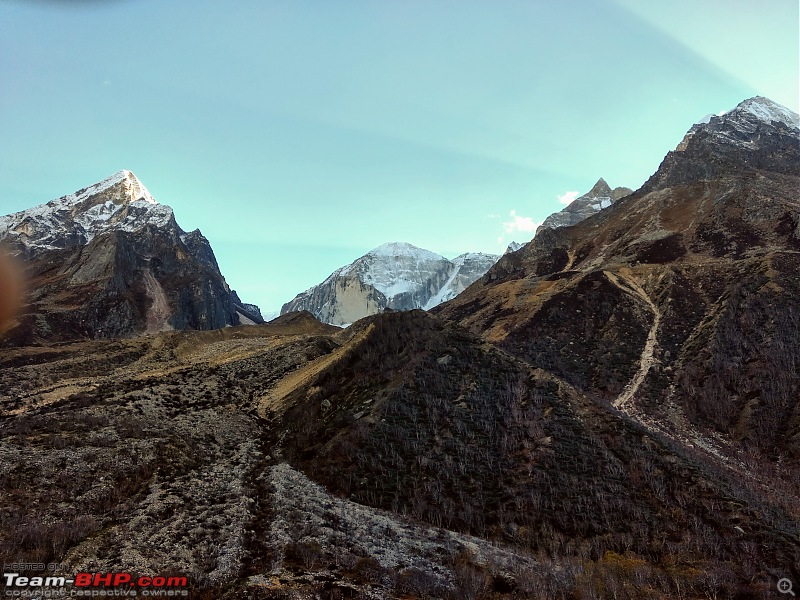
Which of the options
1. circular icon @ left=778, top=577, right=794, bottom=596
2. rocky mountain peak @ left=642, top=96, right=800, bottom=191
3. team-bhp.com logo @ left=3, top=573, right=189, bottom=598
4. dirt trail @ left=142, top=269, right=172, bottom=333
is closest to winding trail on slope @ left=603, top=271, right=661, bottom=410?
circular icon @ left=778, top=577, right=794, bottom=596

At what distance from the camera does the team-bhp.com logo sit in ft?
59.7

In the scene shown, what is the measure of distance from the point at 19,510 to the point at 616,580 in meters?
35.7

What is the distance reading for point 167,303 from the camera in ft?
612

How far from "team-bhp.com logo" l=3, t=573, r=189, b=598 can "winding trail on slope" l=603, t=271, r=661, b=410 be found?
210 feet

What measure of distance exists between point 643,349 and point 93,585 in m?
87.1

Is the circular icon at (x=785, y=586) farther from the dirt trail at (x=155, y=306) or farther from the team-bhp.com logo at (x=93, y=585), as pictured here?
the dirt trail at (x=155, y=306)

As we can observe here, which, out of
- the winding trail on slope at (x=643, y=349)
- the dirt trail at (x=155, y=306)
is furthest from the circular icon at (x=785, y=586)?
the dirt trail at (x=155, y=306)

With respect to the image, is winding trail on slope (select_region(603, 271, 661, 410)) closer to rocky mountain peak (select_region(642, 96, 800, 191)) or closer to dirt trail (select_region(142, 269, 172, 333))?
rocky mountain peak (select_region(642, 96, 800, 191))

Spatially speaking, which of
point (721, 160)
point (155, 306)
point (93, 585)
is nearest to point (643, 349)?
point (93, 585)

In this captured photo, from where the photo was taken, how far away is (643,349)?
82750 millimetres

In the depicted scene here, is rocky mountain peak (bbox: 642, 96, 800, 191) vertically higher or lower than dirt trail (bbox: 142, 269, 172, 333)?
higher

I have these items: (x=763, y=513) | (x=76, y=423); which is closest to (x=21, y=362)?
(x=76, y=423)

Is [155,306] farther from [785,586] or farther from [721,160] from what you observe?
[721,160]

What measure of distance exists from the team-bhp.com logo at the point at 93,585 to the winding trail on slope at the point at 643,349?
2525 inches
